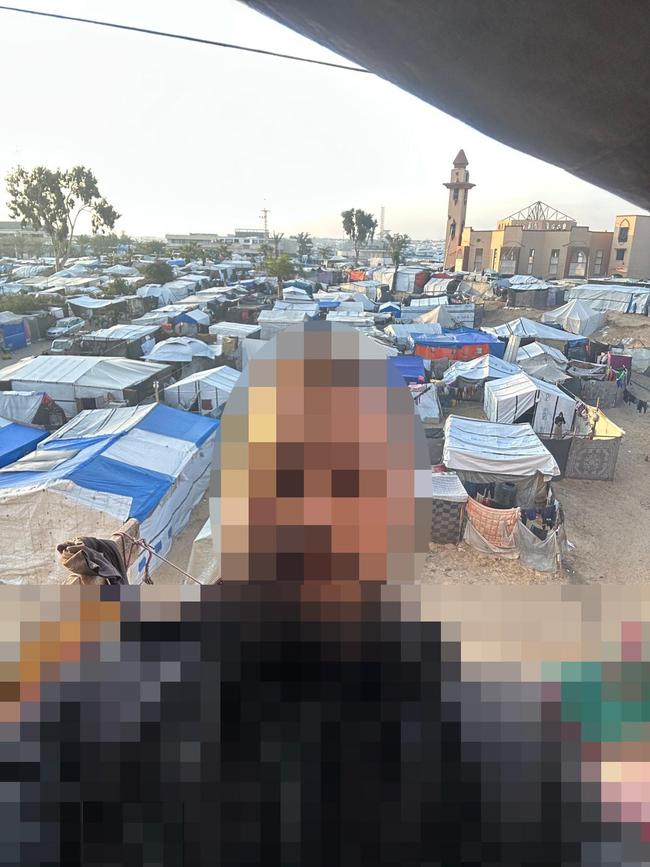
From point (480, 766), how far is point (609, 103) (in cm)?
114

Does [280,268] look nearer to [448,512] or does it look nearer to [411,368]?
[411,368]

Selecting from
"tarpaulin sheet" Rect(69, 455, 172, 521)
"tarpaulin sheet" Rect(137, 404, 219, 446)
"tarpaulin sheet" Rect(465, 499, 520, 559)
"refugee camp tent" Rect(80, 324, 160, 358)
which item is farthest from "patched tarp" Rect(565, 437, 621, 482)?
"refugee camp tent" Rect(80, 324, 160, 358)

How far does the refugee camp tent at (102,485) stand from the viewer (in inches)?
248

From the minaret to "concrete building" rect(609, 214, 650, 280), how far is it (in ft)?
47.7

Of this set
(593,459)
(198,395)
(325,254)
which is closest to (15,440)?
(198,395)

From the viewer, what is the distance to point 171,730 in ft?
2.88

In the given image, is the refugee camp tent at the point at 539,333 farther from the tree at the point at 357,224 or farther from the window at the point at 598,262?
the tree at the point at 357,224

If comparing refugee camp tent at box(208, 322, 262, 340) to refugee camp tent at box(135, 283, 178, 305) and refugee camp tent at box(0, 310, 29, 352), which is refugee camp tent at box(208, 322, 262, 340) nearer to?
refugee camp tent at box(0, 310, 29, 352)

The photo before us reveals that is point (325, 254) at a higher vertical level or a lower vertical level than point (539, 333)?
higher

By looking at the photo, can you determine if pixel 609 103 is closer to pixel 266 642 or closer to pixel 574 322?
pixel 266 642

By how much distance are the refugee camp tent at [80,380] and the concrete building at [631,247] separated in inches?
1803

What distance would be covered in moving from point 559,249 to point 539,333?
3162 cm

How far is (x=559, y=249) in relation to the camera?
4631 centimetres

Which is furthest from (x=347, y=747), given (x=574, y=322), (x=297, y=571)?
(x=574, y=322)
